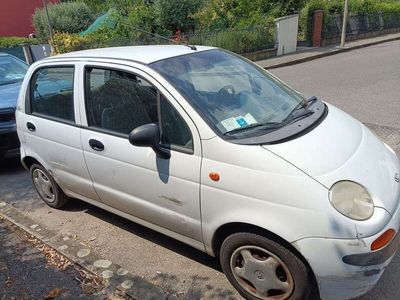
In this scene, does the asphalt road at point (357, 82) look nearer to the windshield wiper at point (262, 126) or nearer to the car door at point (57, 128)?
the windshield wiper at point (262, 126)

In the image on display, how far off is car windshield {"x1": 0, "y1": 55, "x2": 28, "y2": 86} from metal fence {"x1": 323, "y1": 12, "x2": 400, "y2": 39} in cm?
1522

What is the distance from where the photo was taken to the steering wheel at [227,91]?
2847 mm

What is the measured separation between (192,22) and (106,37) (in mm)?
4670

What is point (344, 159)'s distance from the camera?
2361mm

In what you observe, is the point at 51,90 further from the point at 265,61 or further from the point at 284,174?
the point at 265,61

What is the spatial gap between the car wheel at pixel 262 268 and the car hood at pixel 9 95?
4.44 metres

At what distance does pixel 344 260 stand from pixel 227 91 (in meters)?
1.48

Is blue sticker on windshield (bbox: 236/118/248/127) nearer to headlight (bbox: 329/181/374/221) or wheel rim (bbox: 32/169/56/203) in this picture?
headlight (bbox: 329/181/374/221)

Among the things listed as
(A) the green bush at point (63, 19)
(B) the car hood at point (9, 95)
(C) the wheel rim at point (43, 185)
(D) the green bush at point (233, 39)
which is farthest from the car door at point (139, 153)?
(A) the green bush at point (63, 19)

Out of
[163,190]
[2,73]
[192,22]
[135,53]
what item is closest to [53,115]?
[135,53]

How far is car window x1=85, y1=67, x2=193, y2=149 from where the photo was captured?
105 inches

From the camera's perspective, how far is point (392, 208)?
2230 mm

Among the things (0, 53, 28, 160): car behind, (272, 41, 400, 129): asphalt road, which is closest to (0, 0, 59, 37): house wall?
(272, 41, 400, 129): asphalt road

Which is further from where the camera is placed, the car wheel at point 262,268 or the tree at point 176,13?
the tree at point 176,13
